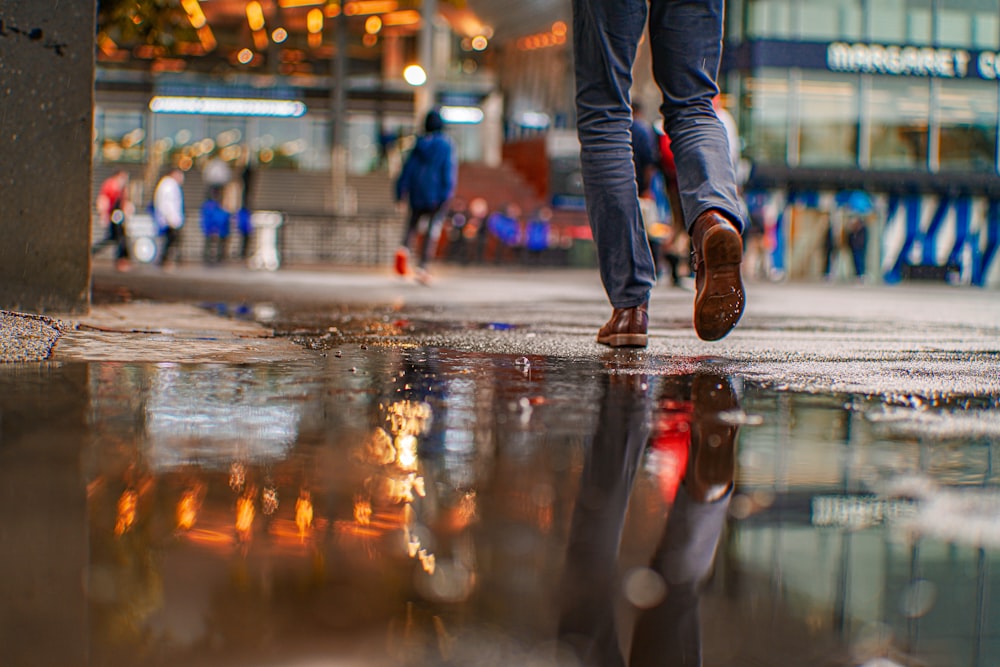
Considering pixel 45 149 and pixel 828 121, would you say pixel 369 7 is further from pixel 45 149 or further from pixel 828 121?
pixel 45 149

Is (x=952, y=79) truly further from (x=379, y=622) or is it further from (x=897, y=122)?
(x=379, y=622)

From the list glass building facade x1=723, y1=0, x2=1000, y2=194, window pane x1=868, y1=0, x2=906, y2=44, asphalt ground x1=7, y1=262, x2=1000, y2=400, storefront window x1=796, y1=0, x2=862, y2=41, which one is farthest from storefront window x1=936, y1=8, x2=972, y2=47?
asphalt ground x1=7, y1=262, x2=1000, y2=400

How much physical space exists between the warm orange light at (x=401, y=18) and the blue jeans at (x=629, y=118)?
132ft

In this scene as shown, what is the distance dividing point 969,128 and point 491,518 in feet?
119

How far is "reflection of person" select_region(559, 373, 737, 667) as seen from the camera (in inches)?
32.2

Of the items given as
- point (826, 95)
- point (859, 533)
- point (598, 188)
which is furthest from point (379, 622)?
point (826, 95)

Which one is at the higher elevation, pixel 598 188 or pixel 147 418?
pixel 598 188

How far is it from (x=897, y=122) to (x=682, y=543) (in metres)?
35.0

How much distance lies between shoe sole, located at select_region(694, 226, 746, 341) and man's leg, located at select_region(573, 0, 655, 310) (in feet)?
1.54

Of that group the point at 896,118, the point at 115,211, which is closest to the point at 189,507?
the point at 115,211

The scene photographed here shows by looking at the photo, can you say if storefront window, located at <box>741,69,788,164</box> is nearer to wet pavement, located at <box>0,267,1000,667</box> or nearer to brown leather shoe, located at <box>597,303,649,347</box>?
brown leather shoe, located at <box>597,303,649,347</box>

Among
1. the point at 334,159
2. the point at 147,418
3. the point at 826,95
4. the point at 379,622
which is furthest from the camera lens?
the point at 334,159

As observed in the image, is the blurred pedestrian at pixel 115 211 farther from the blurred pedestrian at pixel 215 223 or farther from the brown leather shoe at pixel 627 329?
the brown leather shoe at pixel 627 329

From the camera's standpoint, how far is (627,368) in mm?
2602
